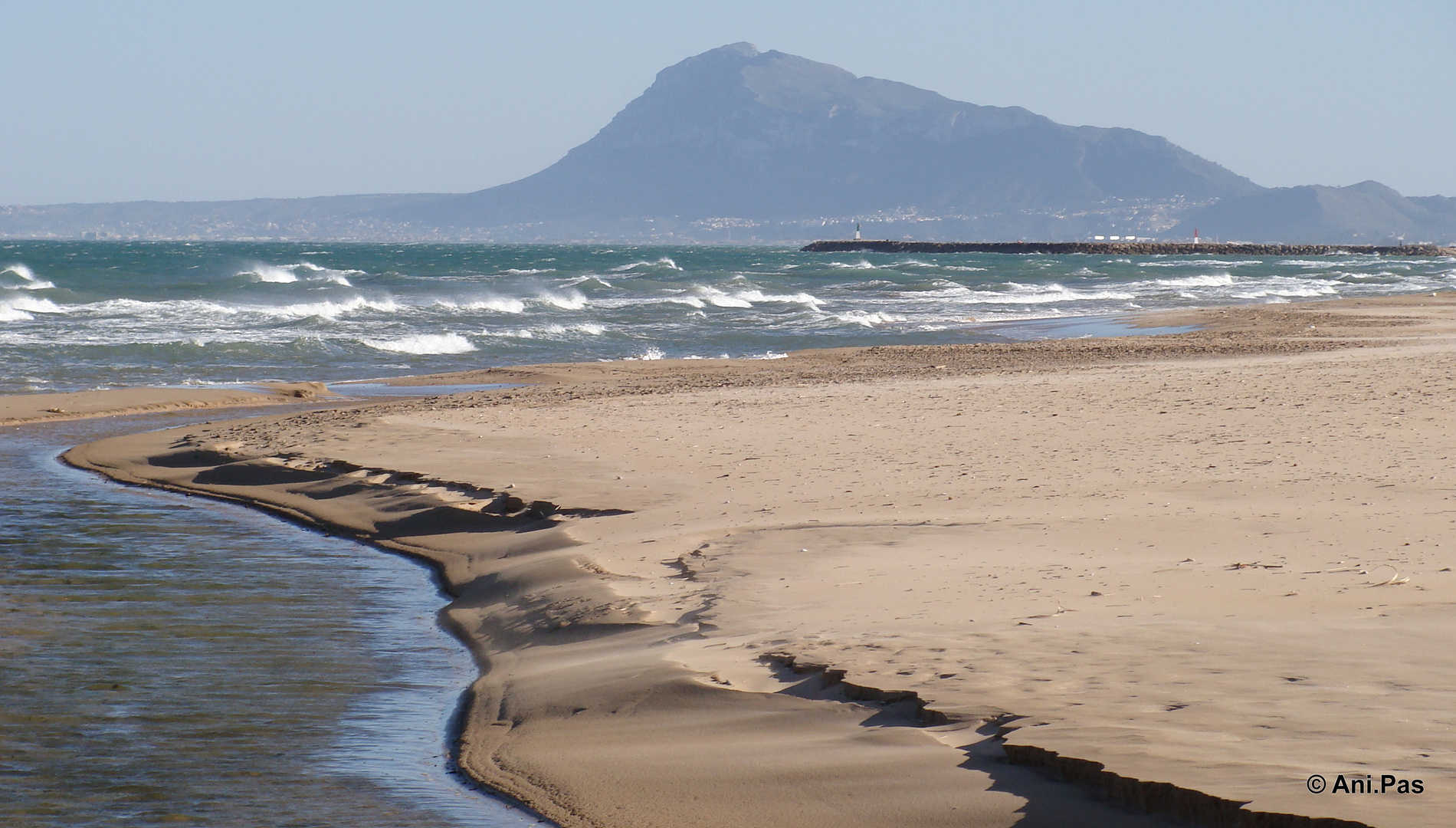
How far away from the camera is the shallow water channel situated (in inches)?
186

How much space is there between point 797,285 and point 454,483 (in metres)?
45.0

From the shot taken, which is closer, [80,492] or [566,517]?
[566,517]

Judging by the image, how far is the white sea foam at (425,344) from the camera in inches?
1016

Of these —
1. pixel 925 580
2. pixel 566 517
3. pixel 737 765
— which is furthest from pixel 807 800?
pixel 566 517

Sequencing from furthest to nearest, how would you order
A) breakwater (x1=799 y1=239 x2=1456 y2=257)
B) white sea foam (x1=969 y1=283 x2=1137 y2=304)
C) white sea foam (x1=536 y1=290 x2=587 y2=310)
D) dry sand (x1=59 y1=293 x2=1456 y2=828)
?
breakwater (x1=799 y1=239 x2=1456 y2=257) < white sea foam (x1=969 y1=283 x2=1137 y2=304) < white sea foam (x1=536 y1=290 x2=587 y2=310) < dry sand (x1=59 y1=293 x2=1456 y2=828)

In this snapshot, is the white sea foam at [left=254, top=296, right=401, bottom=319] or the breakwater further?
the breakwater

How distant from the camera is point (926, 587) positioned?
6539 millimetres

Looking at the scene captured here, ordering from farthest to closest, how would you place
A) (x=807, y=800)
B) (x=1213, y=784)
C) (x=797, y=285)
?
(x=797, y=285)
(x=807, y=800)
(x=1213, y=784)

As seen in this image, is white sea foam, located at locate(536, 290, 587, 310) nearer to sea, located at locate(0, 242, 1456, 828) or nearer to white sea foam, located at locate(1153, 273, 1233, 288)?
sea, located at locate(0, 242, 1456, 828)

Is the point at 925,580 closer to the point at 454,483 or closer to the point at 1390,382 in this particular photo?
the point at 454,483

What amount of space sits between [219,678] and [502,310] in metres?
32.2

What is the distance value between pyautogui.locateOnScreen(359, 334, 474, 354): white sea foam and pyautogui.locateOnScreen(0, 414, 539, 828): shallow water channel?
1588 centimetres

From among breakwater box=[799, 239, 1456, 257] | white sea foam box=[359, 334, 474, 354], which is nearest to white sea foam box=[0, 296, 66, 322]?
white sea foam box=[359, 334, 474, 354]

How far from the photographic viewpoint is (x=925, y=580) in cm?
668
